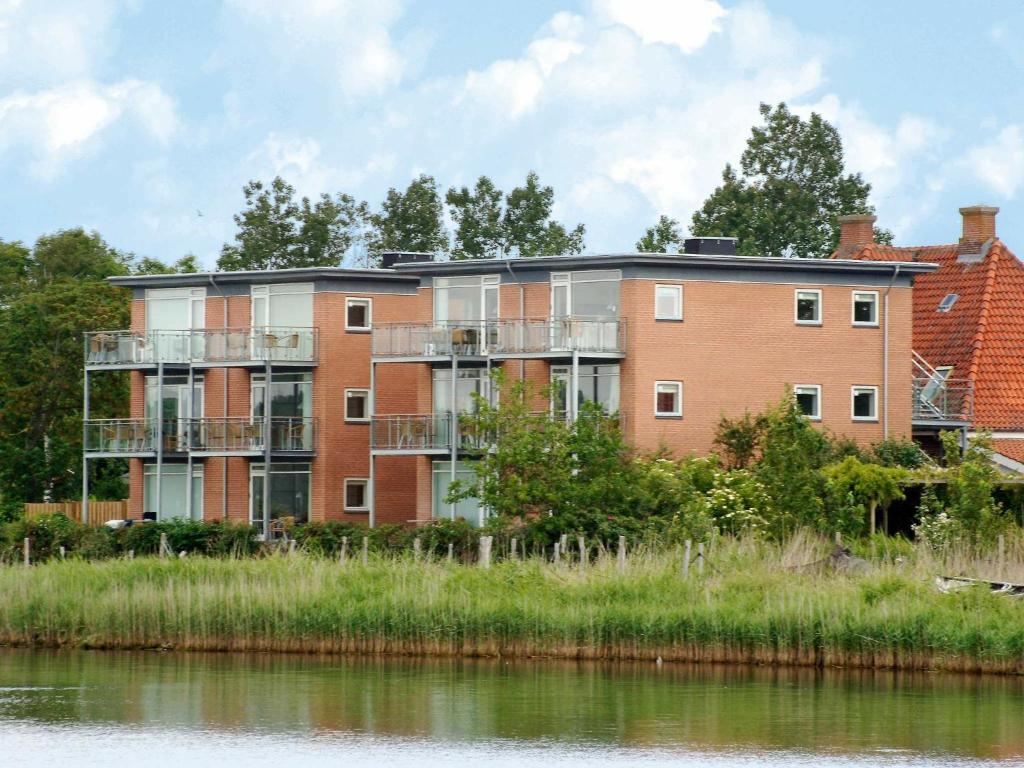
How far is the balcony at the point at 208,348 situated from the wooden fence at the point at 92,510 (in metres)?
4.36

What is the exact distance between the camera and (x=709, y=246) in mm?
63844

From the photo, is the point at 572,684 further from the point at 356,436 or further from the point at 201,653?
the point at 356,436

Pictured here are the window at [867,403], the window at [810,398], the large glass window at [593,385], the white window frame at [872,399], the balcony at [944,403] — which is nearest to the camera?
the large glass window at [593,385]

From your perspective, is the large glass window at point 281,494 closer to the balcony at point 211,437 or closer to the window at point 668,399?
the balcony at point 211,437

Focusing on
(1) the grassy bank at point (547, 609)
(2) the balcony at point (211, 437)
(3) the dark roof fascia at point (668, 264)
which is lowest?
(1) the grassy bank at point (547, 609)

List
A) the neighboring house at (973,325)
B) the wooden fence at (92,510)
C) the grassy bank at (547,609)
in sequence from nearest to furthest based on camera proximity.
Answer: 1. the grassy bank at (547,609)
2. the neighboring house at (973,325)
3. the wooden fence at (92,510)

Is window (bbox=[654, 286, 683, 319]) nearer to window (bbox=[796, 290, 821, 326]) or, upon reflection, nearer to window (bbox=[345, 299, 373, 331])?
window (bbox=[796, 290, 821, 326])

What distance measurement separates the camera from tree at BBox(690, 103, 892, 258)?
95562 millimetres

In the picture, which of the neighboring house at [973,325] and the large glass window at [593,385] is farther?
the neighboring house at [973,325]

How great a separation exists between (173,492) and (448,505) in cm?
977

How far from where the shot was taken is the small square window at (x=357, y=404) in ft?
221

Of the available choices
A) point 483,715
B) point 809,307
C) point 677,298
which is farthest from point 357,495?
point 483,715

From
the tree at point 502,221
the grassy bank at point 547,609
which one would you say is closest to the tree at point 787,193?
the tree at point 502,221

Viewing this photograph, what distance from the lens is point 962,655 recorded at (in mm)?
39469
